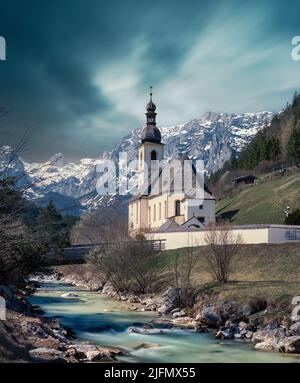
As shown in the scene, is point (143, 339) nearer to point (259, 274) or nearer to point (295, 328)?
point (295, 328)

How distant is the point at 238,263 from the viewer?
113 feet

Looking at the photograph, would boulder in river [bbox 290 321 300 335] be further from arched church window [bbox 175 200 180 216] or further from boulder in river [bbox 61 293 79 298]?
arched church window [bbox 175 200 180 216]

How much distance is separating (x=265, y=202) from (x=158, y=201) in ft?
49.4

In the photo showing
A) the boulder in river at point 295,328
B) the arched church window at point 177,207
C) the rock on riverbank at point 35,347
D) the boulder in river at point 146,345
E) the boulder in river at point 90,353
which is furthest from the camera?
the arched church window at point 177,207

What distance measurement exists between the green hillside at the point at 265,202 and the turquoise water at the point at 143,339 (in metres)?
34.1

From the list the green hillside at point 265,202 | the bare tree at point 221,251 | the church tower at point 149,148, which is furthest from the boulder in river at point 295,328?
the church tower at point 149,148

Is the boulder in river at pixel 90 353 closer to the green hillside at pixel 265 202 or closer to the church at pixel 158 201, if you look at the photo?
the church at pixel 158 201

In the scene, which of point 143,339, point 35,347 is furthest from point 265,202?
point 35,347

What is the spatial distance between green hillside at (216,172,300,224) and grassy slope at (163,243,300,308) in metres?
23.3

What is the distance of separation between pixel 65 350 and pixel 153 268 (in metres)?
23.9

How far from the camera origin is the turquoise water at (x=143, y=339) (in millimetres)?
16656
